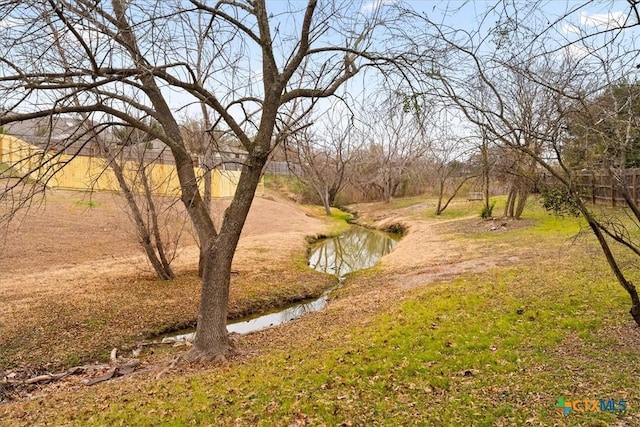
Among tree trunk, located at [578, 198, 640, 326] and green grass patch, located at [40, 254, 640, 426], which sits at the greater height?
tree trunk, located at [578, 198, 640, 326]

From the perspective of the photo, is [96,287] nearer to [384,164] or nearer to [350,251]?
[350,251]

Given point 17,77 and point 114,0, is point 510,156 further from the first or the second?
point 17,77

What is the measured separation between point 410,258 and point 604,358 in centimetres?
936

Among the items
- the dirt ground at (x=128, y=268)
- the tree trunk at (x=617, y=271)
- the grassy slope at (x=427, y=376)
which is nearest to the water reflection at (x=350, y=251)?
the dirt ground at (x=128, y=268)

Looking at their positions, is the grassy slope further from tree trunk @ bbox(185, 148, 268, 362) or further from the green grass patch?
tree trunk @ bbox(185, 148, 268, 362)

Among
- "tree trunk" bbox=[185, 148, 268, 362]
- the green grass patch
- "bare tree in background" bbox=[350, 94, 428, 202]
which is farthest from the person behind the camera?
"bare tree in background" bbox=[350, 94, 428, 202]

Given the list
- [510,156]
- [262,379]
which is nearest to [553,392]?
[262,379]

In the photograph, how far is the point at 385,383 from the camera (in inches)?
179

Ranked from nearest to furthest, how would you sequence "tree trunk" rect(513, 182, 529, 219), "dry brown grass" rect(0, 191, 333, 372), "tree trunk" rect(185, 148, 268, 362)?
"tree trunk" rect(185, 148, 268, 362) → "dry brown grass" rect(0, 191, 333, 372) → "tree trunk" rect(513, 182, 529, 219)

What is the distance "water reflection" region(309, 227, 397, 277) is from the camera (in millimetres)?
15625

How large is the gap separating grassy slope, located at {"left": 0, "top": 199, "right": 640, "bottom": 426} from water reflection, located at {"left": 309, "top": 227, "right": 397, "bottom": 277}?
7.81m

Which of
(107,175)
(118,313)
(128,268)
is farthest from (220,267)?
(128,268)

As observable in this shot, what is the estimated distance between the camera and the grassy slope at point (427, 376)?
3.82 meters

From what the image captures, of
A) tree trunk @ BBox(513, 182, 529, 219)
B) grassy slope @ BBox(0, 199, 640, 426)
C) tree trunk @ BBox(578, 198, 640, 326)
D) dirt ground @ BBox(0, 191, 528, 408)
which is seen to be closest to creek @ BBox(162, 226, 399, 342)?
dirt ground @ BBox(0, 191, 528, 408)
